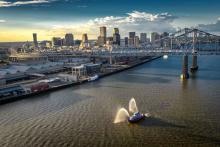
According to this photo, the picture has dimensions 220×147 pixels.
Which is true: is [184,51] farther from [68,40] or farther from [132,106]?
[68,40]

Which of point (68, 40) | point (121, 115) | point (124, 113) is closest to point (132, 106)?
point (124, 113)

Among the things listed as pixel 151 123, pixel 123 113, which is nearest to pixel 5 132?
pixel 123 113

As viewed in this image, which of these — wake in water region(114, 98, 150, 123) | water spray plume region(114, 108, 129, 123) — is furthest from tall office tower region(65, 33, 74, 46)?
water spray plume region(114, 108, 129, 123)

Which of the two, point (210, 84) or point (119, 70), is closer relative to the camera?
point (210, 84)

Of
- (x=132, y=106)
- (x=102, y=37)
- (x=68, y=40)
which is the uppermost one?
(x=102, y=37)

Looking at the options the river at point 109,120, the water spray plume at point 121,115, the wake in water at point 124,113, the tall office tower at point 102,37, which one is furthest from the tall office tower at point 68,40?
the water spray plume at point 121,115

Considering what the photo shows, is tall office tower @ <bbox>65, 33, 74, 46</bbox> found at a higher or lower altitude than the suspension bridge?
higher

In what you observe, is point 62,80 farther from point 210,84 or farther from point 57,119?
point 210,84

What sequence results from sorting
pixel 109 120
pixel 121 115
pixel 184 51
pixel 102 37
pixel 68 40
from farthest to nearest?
pixel 68 40, pixel 102 37, pixel 184 51, pixel 121 115, pixel 109 120

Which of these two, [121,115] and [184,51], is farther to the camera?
[184,51]

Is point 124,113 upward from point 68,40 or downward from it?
downward

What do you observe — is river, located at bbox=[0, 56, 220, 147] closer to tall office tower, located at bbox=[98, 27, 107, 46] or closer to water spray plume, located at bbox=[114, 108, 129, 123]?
water spray plume, located at bbox=[114, 108, 129, 123]
